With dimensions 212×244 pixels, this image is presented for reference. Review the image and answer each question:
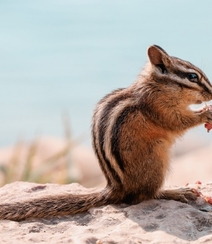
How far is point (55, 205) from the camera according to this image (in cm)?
612

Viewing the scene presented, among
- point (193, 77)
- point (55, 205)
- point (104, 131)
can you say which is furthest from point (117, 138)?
point (193, 77)

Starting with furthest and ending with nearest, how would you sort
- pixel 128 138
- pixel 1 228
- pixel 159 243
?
pixel 128 138, pixel 1 228, pixel 159 243

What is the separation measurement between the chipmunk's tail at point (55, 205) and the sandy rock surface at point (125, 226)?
7 cm

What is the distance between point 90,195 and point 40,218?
20.1 inches

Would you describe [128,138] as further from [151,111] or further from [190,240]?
[190,240]

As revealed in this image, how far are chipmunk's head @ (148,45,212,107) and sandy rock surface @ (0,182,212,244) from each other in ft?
3.14

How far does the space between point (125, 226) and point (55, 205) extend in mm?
795

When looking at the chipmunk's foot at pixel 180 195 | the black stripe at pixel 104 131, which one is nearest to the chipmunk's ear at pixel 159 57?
the black stripe at pixel 104 131

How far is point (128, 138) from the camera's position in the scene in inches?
241

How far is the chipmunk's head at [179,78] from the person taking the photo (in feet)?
20.9

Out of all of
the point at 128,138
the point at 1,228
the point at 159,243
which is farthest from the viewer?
the point at 128,138

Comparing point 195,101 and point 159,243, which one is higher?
point 195,101

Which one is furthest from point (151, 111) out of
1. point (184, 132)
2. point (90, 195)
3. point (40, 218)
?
point (40, 218)

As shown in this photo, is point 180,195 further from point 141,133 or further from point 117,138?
point 117,138
